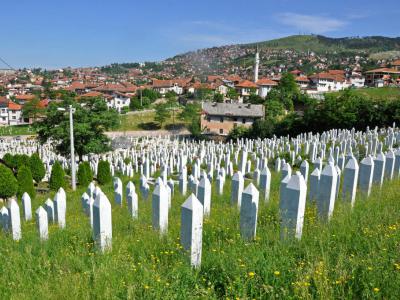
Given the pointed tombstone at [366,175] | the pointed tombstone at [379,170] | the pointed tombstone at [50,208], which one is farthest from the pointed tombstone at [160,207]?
the pointed tombstone at [379,170]

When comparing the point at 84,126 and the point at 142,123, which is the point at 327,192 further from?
the point at 142,123

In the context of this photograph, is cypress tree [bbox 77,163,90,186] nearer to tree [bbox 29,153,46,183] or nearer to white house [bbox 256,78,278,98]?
tree [bbox 29,153,46,183]

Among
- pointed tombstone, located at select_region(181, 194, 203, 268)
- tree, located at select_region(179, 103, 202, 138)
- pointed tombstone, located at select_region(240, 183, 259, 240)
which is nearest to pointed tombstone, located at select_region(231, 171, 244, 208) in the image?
pointed tombstone, located at select_region(240, 183, 259, 240)

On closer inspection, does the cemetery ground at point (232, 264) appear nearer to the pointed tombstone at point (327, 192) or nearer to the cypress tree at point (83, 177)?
the pointed tombstone at point (327, 192)

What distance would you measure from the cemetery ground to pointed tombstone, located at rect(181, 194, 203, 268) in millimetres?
93

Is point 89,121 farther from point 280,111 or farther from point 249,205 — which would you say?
point 280,111

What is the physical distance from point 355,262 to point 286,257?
0.60 metres

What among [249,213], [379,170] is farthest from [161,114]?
[249,213]

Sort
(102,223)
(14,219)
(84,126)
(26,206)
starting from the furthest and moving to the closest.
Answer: (84,126), (26,206), (14,219), (102,223)

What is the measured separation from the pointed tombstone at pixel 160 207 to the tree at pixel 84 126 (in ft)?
58.1

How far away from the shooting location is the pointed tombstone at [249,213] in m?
4.15

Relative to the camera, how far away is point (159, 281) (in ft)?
9.97

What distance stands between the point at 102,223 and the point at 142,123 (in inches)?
2417

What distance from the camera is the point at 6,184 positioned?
44.9 feet
